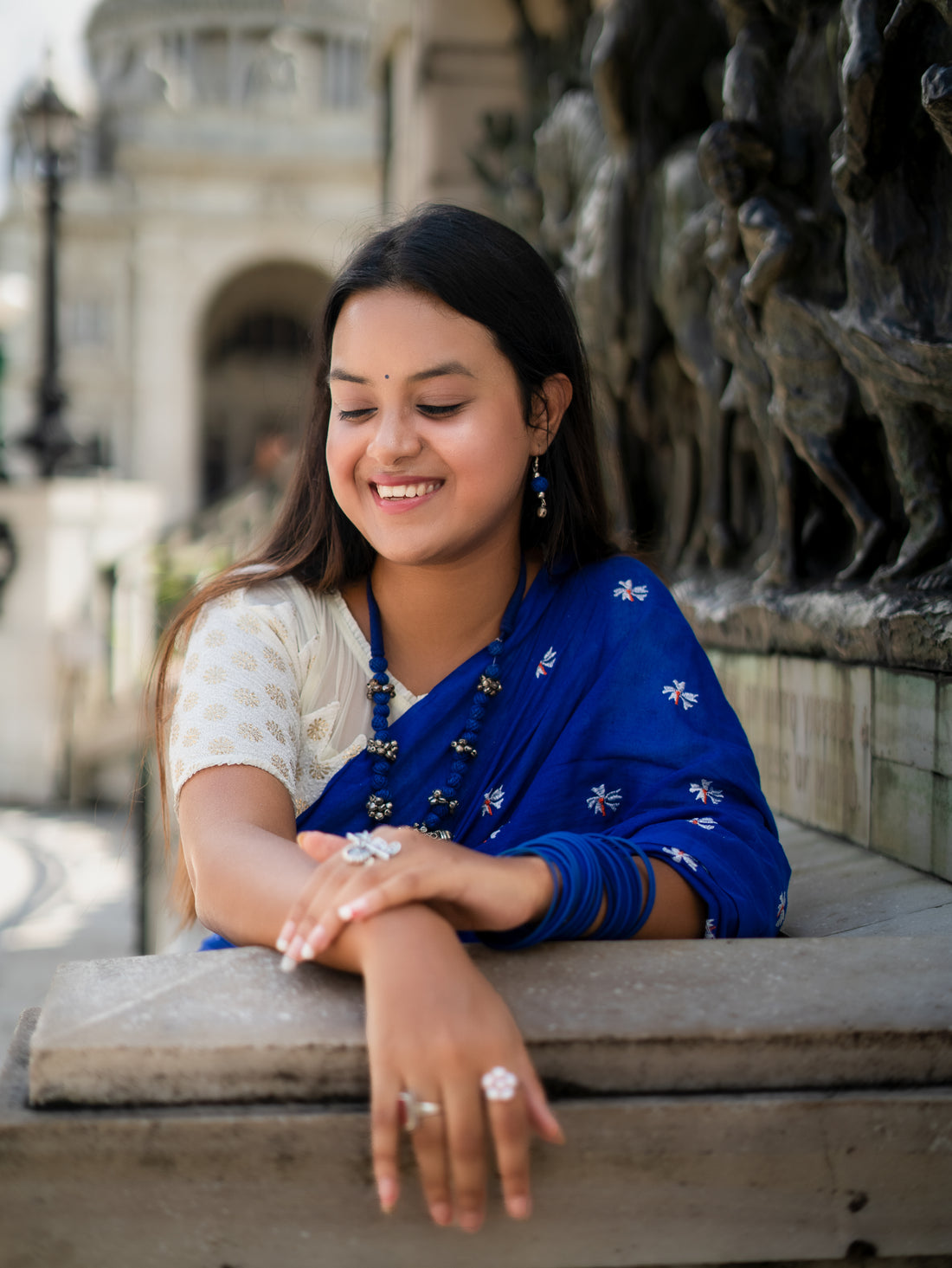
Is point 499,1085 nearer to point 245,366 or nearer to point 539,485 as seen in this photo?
point 539,485

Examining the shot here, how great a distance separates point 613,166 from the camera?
168 inches

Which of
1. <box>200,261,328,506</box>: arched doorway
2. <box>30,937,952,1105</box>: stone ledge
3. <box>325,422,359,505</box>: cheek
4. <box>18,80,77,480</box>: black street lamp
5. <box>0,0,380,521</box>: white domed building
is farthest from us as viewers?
<box>200,261,328,506</box>: arched doorway

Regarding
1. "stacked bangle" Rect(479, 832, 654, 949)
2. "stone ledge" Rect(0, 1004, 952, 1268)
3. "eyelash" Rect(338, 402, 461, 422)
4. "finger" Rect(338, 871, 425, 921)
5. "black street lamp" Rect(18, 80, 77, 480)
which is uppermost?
"black street lamp" Rect(18, 80, 77, 480)

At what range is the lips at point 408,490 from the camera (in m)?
1.80

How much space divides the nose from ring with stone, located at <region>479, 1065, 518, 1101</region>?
863 millimetres

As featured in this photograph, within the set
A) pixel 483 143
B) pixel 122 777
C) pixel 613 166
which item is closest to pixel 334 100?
pixel 122 777

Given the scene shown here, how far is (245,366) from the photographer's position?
31.7 m

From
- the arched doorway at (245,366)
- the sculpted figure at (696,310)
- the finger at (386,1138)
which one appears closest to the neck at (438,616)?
the finger at (386,1138)

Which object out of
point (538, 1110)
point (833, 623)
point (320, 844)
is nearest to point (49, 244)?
point (833, 623)

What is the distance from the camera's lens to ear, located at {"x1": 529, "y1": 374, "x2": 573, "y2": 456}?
1.99 metres

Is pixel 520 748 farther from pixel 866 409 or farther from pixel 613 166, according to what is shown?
pixel 613 166

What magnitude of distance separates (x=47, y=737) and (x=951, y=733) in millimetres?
10161

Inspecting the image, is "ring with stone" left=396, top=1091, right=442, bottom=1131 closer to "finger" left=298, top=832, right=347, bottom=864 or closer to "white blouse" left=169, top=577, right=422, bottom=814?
"finger" left=298, top=832, right=347, bottom=864

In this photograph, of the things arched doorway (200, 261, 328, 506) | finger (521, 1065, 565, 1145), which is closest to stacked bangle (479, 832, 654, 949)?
finger (521, 1065, 565, 1145)
